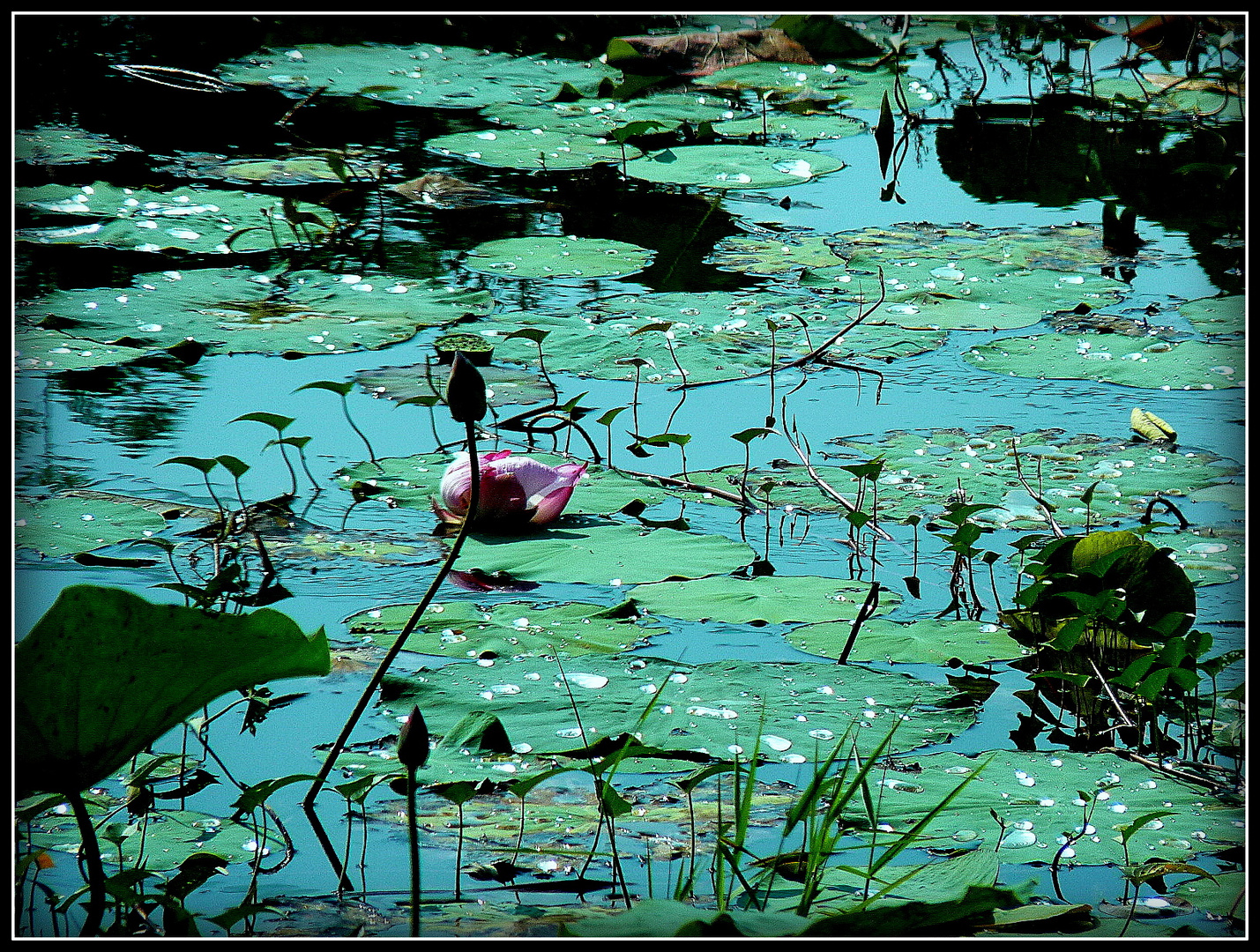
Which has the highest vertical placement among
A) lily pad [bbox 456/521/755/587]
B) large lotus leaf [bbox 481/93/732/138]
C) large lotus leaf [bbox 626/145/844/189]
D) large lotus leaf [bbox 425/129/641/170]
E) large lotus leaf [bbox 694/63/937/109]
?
large lotus leaf [bbox 694/63/937/109]

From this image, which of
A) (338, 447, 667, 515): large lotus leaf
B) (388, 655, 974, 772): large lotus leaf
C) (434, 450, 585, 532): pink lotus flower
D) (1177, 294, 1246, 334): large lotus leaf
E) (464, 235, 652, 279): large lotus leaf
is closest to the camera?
(388, 655, 974, 772): large lotus leaf

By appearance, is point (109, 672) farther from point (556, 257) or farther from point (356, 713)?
point (556, 257)

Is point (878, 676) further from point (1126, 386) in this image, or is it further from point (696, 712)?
point (1126, 386)

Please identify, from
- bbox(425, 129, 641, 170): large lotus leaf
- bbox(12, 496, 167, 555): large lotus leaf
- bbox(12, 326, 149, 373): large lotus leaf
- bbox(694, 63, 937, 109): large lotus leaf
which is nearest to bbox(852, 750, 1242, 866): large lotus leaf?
bbox(12, 496, 167, 555): large lotus leaf

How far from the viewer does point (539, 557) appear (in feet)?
5.89

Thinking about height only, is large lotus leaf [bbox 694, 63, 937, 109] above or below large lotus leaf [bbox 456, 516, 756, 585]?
above

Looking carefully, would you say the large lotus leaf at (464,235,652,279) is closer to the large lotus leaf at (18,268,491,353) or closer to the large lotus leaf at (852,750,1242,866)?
the large lotus leaf at (18,268,491,353)

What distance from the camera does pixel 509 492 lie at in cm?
188

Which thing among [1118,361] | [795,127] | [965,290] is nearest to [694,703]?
[1118,361]

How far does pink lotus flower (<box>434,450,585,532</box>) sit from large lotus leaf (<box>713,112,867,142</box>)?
2668mm

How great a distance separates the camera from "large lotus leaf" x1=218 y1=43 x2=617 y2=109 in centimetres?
468

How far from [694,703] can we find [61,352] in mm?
1540

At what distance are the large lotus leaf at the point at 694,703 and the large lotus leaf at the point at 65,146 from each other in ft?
8.88

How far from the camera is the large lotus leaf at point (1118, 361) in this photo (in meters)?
2.41
